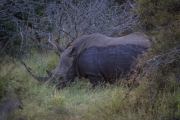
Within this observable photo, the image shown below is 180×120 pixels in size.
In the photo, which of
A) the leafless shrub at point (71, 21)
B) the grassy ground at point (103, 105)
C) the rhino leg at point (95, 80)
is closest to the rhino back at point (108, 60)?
the rhino leg at point (95, 80)

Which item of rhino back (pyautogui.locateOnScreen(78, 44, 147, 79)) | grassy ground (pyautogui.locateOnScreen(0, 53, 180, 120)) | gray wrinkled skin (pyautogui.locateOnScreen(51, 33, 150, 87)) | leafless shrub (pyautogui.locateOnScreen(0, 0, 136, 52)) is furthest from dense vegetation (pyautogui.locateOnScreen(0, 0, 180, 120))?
leafless shrub (pyautogui.locateOnScreen(0, 0, 136, 52))

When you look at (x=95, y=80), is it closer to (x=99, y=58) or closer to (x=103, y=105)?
(x=99, y=58)

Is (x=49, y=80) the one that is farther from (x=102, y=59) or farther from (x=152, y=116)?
(x=152, y=116)

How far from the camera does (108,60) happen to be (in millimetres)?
8414

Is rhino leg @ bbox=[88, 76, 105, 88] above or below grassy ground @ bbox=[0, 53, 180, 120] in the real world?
below

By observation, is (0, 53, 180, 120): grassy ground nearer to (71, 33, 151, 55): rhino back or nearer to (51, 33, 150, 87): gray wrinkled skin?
(51, 33, 150, 87): gray wrinkled skin

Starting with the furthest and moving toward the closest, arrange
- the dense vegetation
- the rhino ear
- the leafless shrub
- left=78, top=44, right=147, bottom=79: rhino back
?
the leafless shrub, the rhino ear, left=78, top=44, right=147, bottom=79: rhino back, the dense vegetation

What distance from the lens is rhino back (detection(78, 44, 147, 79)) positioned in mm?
8156

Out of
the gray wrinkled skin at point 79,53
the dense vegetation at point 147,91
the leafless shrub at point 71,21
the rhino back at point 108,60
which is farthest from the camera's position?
the leafless shrub at point 71,21

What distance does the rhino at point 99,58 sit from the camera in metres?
8.18

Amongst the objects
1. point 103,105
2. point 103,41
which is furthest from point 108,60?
point 103,105

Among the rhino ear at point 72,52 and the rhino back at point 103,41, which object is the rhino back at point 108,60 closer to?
the rhino back at point 103,41

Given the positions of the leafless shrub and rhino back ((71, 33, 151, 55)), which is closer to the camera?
rhino back ((71, 33, 151, 55))

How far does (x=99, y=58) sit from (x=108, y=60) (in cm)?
24
